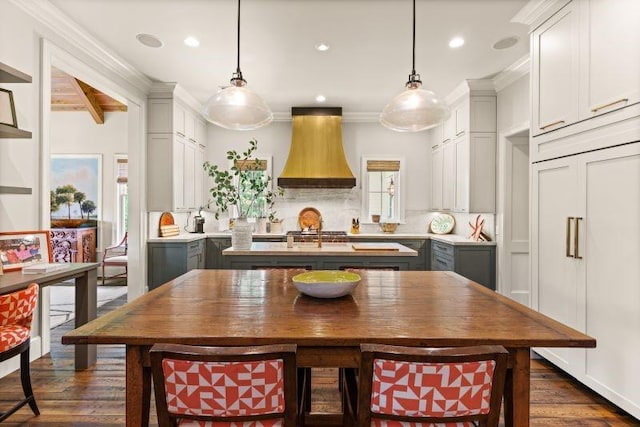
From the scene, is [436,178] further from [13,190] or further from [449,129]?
[13,190]

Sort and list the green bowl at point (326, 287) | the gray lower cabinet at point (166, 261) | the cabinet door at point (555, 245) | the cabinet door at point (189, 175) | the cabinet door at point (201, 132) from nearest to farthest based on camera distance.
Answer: the green bowl at point (326, 287) → the cabinet door at point (555, 245) → the gray lower cabinet at point (166, 261) → the cabinet door at point (189, 175) → the cabinet door at point (201, 132)

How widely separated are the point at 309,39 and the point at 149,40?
1.53m

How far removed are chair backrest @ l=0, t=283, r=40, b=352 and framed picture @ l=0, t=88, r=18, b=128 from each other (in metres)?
1.12

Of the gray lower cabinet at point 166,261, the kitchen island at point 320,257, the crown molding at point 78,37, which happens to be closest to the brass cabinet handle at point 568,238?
the kitchen island at point 320,257

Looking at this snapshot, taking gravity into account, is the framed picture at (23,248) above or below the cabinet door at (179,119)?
below

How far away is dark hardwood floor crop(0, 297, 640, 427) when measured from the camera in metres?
2.04

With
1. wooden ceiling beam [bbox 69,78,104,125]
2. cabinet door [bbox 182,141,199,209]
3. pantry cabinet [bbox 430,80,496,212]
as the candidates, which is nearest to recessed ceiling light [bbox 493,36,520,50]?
pantry cabinet [bbox 430,80,496,212]

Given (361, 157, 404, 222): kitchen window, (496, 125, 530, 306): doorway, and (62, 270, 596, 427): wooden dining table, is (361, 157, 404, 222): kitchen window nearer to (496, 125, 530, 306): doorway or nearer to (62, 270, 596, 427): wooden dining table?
(496, 125, 530, 306): doorway

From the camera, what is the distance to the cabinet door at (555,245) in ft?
7.89

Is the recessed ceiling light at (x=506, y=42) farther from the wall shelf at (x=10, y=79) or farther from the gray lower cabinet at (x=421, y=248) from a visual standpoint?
the wall shelf at (x=10, y=79)

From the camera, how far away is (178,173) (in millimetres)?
4766

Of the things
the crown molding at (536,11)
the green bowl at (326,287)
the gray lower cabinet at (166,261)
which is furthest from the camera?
the gray lower cabinet at (166,261)

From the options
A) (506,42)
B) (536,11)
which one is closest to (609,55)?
(536,11)

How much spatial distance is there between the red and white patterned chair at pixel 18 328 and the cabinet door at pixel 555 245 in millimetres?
3385
